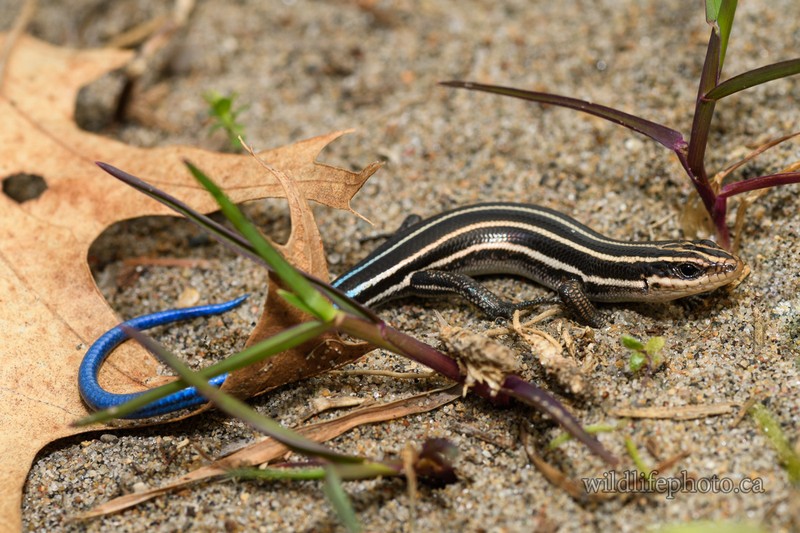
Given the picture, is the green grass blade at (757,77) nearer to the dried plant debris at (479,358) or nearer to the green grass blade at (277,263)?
the dried plant debris at (479,358)

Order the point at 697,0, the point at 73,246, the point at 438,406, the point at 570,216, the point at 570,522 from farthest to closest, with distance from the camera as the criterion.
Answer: the point at 697,0 < the point at 570,216 < the point at 73,246 < the point at 438,406 < the point at 570,522

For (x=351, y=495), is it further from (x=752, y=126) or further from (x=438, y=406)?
(x=752, y=126)

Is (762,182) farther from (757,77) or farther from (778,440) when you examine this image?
(778,440)

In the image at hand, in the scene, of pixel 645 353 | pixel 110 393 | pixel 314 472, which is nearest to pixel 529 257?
pixel 645 353

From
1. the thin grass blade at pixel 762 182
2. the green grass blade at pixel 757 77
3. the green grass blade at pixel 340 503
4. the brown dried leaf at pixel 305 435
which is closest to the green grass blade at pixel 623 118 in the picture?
the green grass blade at pixel 757 77

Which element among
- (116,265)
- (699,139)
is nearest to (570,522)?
(699,139)

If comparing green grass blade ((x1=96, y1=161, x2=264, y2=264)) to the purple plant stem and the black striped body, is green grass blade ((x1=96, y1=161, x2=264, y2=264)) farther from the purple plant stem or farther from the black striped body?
the black striped body

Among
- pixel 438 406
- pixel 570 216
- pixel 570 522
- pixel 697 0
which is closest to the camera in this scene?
pixel 570 522
